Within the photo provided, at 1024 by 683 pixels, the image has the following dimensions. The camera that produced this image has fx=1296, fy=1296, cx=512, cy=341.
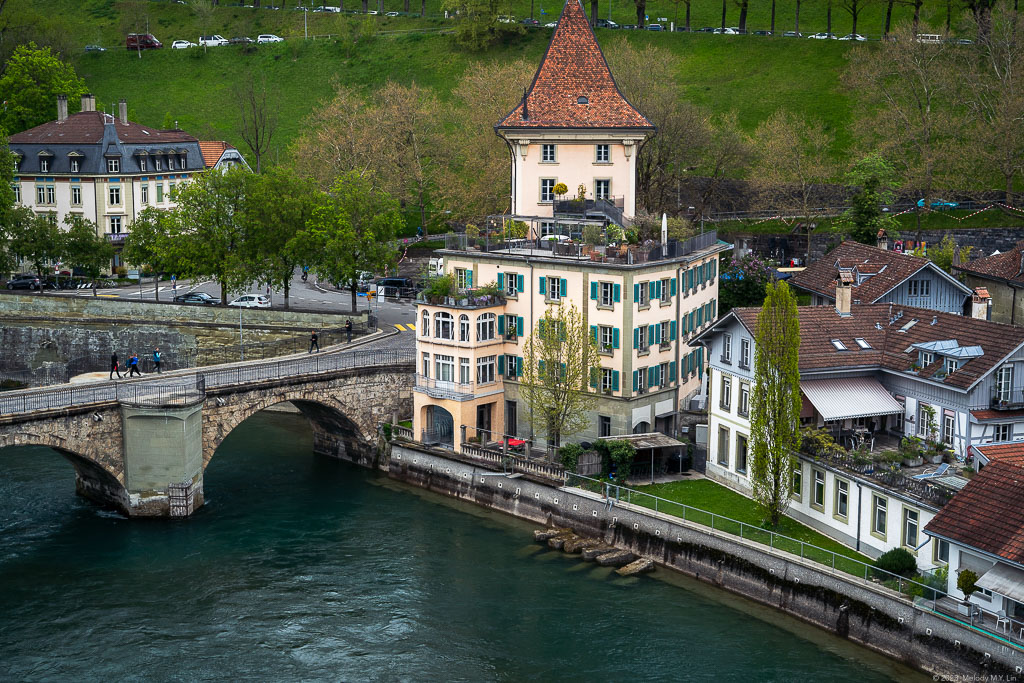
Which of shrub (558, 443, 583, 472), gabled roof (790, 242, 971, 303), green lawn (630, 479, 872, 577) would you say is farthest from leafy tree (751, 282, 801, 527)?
gabled roof (790, 242, 971, 303)

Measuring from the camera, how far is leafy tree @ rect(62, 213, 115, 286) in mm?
103000

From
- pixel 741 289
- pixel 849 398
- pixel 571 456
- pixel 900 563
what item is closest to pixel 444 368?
pixel 571 456

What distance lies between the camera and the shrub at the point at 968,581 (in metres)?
48.0

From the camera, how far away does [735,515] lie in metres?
61.2

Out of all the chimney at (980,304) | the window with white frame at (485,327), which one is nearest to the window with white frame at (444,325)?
the window with white frame at (485,327)

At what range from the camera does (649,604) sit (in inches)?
2233

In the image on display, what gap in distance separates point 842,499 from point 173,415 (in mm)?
33504

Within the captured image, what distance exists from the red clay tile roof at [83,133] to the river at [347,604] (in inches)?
2226

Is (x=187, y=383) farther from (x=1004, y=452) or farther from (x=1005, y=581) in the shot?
(x=1005, y=581)

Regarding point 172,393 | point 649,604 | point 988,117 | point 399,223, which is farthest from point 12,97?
Result: point 649,604

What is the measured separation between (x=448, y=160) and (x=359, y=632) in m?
78.3

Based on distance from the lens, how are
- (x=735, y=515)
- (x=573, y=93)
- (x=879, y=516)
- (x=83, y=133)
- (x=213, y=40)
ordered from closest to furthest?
(x=879, y=516) < (x=735, y=515) < (x=573, y=93) < (x=83, y=133) < (x=213, y=40)

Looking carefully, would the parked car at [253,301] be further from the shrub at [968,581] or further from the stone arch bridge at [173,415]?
the shrub at [968,581]

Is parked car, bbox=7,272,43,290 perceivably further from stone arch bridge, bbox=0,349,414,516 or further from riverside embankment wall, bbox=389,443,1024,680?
riverside embankment wall, bbox=389,443,1024,680
